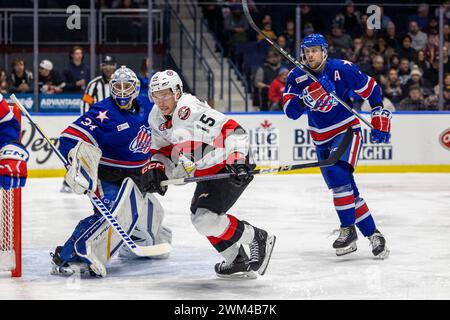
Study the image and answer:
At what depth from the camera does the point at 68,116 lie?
34.3 feet

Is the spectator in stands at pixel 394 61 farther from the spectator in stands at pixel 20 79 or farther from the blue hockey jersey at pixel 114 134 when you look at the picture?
the blue hockey jersey at pixel 114 134

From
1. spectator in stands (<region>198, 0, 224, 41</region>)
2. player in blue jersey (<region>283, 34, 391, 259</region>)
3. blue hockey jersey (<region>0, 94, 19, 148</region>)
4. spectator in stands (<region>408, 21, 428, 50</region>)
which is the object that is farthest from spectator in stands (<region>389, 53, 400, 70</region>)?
blue hockey jersey (<region>0, 94, 19, 148</region>)

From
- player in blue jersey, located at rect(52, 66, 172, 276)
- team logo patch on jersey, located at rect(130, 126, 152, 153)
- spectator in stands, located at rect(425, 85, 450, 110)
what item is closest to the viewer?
player in blue jersey, located at rect(52, 66, 172, 276)

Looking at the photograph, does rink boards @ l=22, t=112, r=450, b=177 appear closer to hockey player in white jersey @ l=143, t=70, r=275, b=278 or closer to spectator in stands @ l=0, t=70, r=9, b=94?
spectator in stands @ l=0, t=70, r=9, b=94

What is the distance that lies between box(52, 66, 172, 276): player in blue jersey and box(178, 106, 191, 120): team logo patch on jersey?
0.56 m

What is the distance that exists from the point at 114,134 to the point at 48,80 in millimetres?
5288

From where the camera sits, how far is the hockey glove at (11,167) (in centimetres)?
475

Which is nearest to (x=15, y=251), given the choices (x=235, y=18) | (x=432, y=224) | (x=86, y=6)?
(x=432, y=224)

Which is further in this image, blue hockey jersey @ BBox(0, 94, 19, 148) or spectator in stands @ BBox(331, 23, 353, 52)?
spectator in stands @ BBox(331, 23, 353, 52)

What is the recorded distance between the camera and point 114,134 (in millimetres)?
5504

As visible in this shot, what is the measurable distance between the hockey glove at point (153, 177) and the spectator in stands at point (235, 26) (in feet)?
23.3

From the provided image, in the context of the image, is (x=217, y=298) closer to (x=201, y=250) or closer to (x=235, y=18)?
(x=201, y=250)

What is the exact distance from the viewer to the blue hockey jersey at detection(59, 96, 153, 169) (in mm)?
5391

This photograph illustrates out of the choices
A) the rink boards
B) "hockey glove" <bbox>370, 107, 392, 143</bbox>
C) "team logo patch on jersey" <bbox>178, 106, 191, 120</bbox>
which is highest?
"team logo patch on jersey" <bbox>178, 106, 191, 120</bbox>
